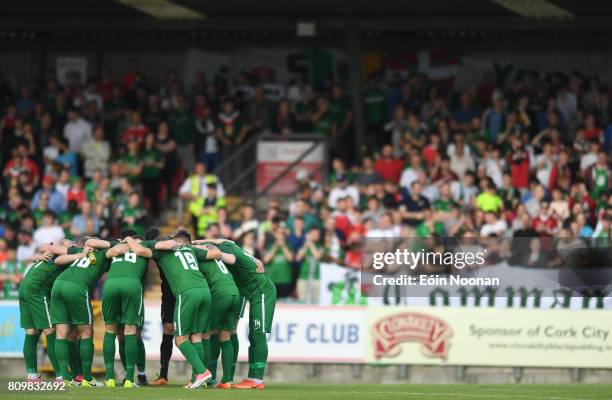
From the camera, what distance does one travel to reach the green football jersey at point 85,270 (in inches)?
704

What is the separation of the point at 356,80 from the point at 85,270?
13.2 meters

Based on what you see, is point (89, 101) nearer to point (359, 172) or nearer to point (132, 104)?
point (132, 104)

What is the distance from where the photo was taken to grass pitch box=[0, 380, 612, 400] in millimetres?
15945

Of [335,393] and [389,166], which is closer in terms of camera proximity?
[335,393]

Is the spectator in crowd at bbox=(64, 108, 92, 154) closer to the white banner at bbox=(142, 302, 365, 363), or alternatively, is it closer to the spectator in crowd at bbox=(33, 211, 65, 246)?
the spectator in crowd at bbox=(33, 211, 65, 246)

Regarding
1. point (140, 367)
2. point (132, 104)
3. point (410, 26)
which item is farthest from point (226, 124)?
point (140, 367)

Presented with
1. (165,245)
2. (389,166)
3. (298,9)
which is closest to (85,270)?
(165,245)

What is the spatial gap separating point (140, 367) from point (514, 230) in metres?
8.28

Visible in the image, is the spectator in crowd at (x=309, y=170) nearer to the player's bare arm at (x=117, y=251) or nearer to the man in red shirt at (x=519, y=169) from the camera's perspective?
the man in red shirt at (x=519, y=169)

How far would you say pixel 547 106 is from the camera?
28.6 m

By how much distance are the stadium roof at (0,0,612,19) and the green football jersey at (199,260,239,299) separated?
13.6 metres

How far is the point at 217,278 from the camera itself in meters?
17.6

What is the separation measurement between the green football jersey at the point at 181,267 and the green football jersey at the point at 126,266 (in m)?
0.24

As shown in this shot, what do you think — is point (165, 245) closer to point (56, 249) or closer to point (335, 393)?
point (56, 249)
